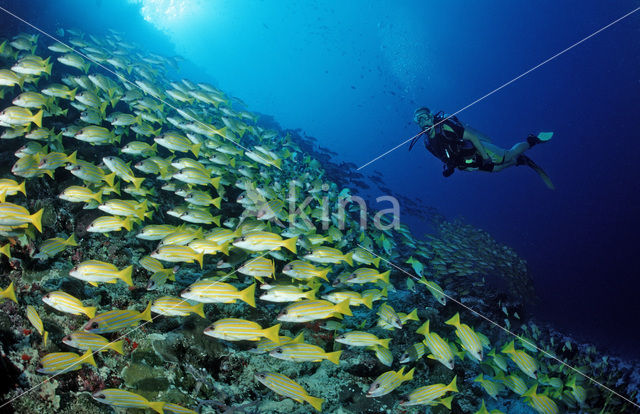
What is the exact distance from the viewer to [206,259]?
242 inches

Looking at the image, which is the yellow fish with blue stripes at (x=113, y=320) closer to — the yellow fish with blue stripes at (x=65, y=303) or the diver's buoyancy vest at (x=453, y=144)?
the yellow fish with blue stripes at (x=65, y=303)

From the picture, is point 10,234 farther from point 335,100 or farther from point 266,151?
point 335,100

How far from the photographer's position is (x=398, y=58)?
9306 cm

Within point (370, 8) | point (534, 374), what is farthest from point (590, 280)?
point (370, 8)

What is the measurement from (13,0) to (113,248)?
17703 millimetres

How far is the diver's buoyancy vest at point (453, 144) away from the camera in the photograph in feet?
26.7

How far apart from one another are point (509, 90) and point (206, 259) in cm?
9011

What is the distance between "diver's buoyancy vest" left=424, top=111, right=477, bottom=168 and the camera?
814cm

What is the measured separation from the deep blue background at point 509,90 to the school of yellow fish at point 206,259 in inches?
473

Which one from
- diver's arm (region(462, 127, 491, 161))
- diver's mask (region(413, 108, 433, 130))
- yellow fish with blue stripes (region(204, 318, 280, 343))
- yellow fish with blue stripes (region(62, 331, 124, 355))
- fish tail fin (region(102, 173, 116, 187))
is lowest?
yellow fish with blue stripes (region(62, 331, 124, 355))

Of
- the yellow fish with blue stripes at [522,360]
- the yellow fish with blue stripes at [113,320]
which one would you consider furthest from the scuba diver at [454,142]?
the yellow fish with blue stripes at [113,320]

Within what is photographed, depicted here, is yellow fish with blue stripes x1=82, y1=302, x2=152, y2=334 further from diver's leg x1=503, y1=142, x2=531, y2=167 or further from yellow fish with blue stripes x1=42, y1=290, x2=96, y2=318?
diver's leg x1=503, y1=142, x2=531, y2=167

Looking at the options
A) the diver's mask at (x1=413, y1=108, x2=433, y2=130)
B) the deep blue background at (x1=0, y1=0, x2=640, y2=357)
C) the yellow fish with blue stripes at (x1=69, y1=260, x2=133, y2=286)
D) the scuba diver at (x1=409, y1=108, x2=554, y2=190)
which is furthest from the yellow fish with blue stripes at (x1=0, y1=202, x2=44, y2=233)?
the deep blue background at (x1=0, y1=0, x2=640, y2=357)

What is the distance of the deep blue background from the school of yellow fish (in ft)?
39.4
